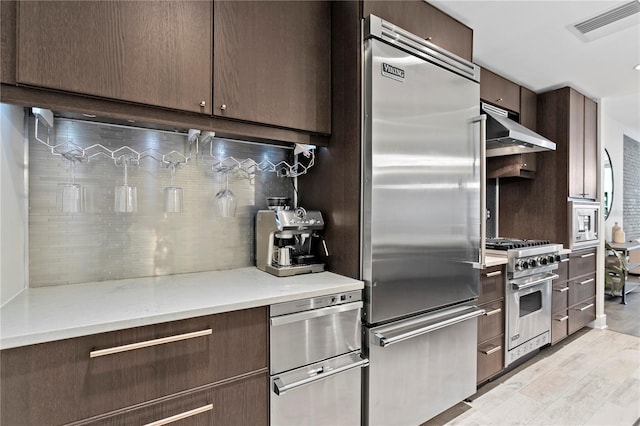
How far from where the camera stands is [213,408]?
47.7 inches

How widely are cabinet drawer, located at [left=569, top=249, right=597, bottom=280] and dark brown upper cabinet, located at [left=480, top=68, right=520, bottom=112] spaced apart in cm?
159

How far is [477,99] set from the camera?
6.93 ft

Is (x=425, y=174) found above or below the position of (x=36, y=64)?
below

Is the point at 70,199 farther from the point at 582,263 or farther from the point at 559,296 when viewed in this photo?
the point at 582,263

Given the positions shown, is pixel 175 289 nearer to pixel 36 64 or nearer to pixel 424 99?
pixel 36 64

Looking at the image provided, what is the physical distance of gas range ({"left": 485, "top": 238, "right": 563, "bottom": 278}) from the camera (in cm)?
246

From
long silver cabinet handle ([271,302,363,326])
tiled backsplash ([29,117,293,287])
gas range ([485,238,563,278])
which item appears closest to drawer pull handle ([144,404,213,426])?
long silver cabinet handle ([271,302,363,326])

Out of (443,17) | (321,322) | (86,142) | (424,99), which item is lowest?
(321,322)

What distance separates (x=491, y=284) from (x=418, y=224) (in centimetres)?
99

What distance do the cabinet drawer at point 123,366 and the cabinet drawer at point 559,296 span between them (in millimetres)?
A: 2883

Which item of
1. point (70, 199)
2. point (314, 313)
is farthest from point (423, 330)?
point (70, 199)

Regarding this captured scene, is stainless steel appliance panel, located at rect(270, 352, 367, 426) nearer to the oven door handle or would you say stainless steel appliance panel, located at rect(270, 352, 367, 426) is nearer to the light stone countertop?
the light stone countertop

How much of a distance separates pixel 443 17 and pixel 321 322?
1.94m

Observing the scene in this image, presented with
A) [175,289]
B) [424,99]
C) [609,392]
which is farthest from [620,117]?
[175,289]
